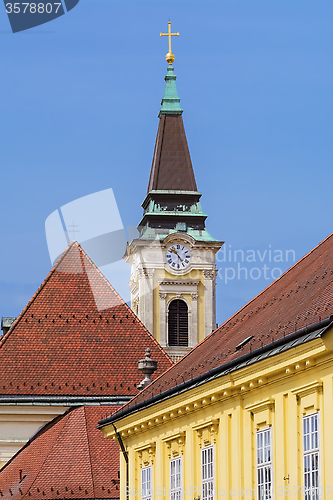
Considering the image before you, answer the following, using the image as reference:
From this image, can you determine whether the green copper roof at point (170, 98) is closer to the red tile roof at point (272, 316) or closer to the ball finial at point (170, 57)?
the ball finial at point (170, 57)

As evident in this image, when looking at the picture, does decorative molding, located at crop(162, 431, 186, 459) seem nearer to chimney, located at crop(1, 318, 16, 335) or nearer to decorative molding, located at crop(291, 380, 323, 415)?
decorative molding, located at crop(291, 380, 323, 415)

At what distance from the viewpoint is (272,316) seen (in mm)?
22125

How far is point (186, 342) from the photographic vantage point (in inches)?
3420

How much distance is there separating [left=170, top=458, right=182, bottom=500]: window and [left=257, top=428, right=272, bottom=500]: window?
4170 millimetres

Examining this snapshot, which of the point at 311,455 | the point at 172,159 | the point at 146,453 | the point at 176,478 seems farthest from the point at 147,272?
the point at 311,455

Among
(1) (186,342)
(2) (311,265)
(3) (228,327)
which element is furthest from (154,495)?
(1) (186,342)

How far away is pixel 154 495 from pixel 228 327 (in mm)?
4070

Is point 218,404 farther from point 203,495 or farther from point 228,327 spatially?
point 228,327

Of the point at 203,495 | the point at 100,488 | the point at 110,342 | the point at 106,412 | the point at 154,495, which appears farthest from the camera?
the point at 110,342

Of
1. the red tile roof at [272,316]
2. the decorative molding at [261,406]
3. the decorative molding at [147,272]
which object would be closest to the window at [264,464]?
the decorative molding at [261,406]

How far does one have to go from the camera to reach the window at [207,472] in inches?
869

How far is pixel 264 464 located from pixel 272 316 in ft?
11.1

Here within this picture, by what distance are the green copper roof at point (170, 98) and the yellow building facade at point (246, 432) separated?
6644 cm

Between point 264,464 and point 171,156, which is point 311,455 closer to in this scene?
point 264,464
